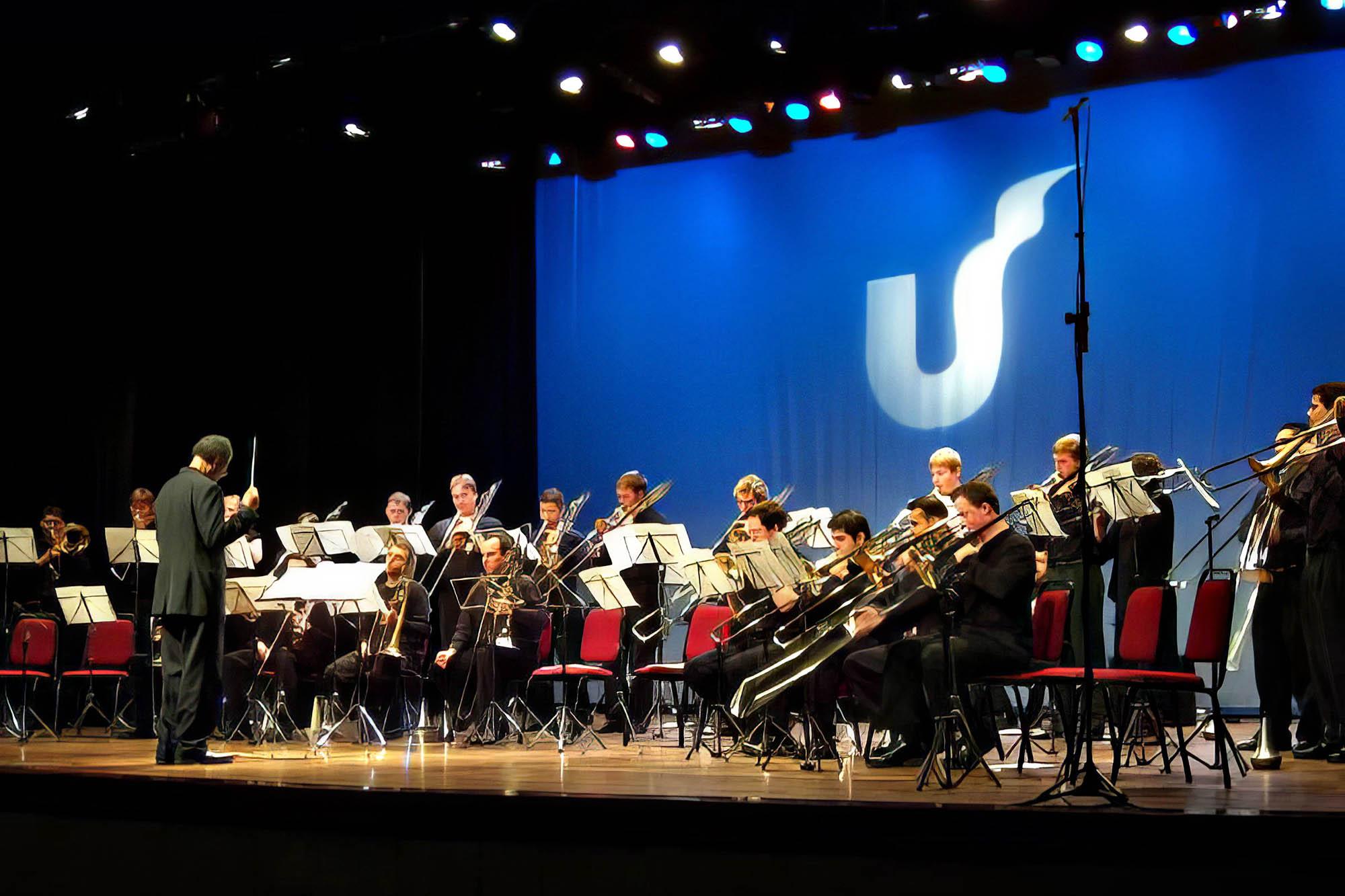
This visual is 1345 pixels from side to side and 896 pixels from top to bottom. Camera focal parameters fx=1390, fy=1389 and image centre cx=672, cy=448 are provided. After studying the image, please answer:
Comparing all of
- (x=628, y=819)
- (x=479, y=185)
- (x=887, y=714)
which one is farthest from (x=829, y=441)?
(x=628, y=819)

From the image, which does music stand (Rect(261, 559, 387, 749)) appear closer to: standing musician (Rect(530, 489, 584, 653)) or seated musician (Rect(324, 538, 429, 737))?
seated musician (Rect(324, 538, 429, 737))

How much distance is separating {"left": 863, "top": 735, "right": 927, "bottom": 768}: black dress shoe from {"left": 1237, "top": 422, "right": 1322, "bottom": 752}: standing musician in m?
1.57

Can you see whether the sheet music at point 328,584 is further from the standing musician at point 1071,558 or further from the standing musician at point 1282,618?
the standing musician at point 1282,618

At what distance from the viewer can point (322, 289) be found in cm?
1151

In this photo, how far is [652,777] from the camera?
5660 millimetres

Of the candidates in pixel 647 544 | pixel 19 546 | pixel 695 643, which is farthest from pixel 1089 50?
pixel 19 546

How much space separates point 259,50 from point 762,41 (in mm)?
3121

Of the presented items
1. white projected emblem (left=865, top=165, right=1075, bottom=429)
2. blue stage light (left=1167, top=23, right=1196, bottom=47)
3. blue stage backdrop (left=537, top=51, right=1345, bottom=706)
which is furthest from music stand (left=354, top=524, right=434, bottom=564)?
blue stage light (left=1167, top=23, right=1196, bottom=47)

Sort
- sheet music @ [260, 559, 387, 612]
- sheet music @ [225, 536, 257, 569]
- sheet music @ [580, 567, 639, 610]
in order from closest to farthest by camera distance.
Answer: sheet music @ [260, 559, 387, 612]
sheet music @ [580, 567, 639, 610]
sheet music @ [225, 536, 257, 569]

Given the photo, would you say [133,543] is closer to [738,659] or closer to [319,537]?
[319,537]

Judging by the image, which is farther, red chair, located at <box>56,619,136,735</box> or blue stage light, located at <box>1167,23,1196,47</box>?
red chair, located at <box>56,619,136,735</box>

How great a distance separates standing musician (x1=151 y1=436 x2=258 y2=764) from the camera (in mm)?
6359

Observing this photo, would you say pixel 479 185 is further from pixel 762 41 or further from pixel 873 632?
pixel 873 632

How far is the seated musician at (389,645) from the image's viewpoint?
835cm
